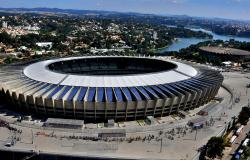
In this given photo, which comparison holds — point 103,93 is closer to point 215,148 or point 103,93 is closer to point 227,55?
point 215,148

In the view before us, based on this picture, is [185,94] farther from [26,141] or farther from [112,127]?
[26,141]

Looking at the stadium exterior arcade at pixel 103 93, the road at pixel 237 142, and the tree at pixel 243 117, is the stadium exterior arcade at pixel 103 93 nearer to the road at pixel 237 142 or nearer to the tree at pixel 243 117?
the tree at pixel 243 117

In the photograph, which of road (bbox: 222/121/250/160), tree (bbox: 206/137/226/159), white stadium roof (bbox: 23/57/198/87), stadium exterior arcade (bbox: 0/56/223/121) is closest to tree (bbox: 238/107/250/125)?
road (bbox: 222/121/250/160)

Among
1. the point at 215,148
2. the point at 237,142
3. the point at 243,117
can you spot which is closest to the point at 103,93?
the point at 215,148

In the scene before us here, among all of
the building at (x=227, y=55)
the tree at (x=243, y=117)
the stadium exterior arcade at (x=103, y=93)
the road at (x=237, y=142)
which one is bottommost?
the building at (x=227, y=55)

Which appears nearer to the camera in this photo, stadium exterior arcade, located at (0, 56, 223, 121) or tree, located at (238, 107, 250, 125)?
stadium exterior arcade, located at (0, 56, 223, 121)

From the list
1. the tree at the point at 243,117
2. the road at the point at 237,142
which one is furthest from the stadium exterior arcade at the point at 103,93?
the road at the point at 237,142

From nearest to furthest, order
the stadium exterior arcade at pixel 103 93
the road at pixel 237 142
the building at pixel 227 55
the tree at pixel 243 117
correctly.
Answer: the road at pixel 237 142 < the stadium exterior arcade at pixel 103 93 < the tree at pixel 243 117 < the building at pixel 227 55

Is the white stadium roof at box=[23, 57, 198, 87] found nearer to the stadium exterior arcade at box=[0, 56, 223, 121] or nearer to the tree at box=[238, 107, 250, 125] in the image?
the stadium exterior arcade at box=[0, 56, 223, 121]

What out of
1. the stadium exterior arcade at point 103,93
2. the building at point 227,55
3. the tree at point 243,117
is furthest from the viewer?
the building at point 227,55
